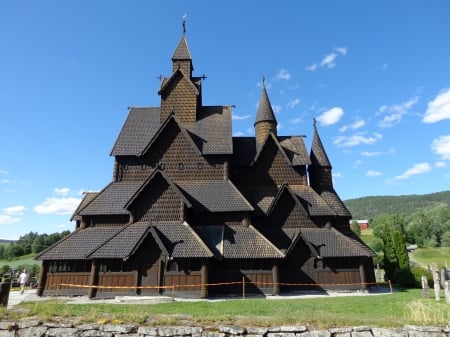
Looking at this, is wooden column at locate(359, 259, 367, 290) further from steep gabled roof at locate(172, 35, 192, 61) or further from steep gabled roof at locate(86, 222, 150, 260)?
steep gabled roof at locate(172, 35, 192, 61)

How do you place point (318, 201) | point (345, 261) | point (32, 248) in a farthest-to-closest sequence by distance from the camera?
point (32, 248) → point (318, 201) → point (345, 261)

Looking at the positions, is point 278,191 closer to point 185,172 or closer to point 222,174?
point 222,174

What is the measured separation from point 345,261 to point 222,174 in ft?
31.3

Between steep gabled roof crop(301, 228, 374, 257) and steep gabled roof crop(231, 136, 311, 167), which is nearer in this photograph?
steep gabled roof crop(301, 228, 374, 257)

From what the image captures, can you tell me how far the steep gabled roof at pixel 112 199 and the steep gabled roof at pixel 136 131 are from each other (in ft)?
7.29

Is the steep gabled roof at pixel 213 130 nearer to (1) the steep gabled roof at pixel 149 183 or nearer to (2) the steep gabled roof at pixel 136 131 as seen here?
(2) the steep gabled roof at pixel 136 131

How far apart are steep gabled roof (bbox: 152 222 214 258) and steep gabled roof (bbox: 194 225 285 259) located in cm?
114

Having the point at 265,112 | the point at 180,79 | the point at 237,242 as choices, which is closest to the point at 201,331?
the point at 237,242

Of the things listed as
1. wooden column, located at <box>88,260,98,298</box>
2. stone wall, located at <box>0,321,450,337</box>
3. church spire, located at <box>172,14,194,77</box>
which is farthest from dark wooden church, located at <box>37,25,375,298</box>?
stone wall, located at <box>0,321,450,337</box>

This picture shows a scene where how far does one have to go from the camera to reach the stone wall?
7191 millimetres

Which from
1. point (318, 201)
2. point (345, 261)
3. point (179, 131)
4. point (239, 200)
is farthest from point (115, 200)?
point (345, 261)

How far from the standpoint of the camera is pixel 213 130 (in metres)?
23.3

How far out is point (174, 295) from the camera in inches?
655

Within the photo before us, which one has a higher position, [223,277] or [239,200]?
[239,200]
